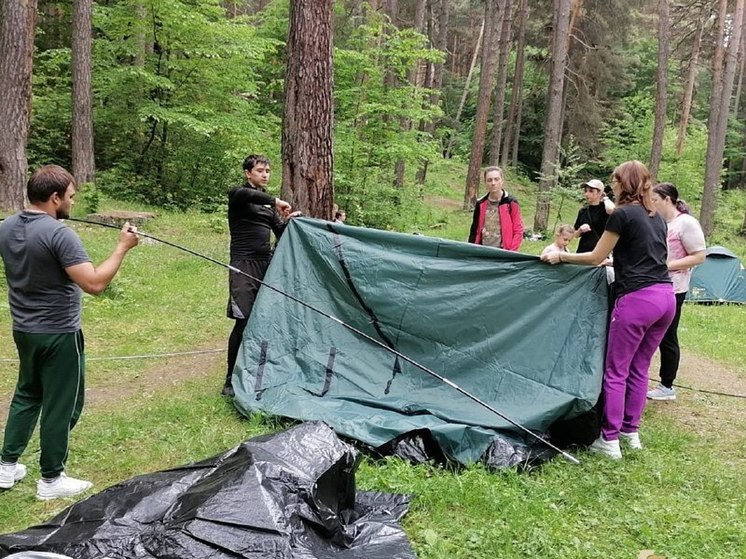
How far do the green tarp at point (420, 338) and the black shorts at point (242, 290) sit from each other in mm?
126

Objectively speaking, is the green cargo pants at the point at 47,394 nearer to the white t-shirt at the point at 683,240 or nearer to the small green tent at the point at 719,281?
the white t-shirt at the point at 683,240

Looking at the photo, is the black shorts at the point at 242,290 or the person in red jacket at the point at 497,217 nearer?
the black shorts at the point at 242,290

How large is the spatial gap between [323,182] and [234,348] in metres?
1.56

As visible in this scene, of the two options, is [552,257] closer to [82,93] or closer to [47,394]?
[47,394]

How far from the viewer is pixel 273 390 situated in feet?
12.4

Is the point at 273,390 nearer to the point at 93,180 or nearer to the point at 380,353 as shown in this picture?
the point at 380,353

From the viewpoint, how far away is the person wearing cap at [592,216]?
14.6ft

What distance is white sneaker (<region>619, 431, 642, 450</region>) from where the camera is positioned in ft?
11.3

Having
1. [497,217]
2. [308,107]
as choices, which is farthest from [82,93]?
[497,217]

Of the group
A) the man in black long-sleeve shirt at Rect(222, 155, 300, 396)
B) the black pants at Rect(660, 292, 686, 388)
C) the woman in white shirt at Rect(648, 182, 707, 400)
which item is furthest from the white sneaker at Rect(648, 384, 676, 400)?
the man in black long-sleeve shirt at Rect(222, 155, 300, 396)

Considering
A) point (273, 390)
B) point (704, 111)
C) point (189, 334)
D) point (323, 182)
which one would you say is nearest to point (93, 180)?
point (189, 334)

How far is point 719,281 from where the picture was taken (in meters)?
8.72

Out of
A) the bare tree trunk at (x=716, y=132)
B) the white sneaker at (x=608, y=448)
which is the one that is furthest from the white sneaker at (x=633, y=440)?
the bare tree trunk at (x=716, y=132)

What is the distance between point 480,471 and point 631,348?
3.64 feet
